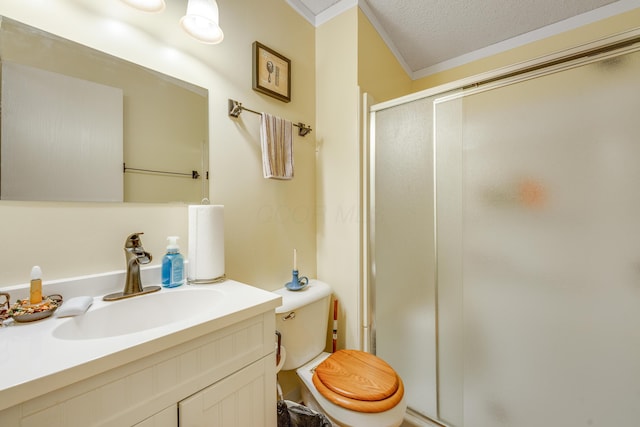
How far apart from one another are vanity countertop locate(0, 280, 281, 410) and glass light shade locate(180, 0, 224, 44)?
101 cm

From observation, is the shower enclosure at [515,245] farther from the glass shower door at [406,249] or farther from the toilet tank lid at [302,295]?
the toilet tank lid at [302,295]

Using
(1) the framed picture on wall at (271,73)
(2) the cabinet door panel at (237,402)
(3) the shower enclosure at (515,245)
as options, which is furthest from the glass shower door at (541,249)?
(2) the cabinet door panel at (237,402)

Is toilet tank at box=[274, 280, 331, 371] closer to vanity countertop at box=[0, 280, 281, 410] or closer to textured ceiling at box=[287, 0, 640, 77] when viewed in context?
vanity countertop at box=[0, 280, 281, 410]

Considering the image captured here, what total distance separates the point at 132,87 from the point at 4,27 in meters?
0.29

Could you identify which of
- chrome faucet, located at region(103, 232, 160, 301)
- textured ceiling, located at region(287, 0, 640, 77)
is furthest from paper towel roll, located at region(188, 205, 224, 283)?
textured ceiling, located at region(287, 0, 640, 77)

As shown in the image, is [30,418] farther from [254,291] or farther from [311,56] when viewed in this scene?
[311,56]

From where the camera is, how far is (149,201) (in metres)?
0.95

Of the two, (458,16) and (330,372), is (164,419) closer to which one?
(330,372)

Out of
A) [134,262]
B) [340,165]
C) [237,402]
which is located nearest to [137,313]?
[134,262]

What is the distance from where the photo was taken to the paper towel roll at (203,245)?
97cm

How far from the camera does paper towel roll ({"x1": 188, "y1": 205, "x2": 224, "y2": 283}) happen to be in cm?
97

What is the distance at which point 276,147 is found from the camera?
1.30 m

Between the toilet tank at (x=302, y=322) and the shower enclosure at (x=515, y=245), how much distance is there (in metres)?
0.35

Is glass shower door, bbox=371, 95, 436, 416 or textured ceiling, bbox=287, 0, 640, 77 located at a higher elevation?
textured ceiling, bbox=287, 0, 640, 77
